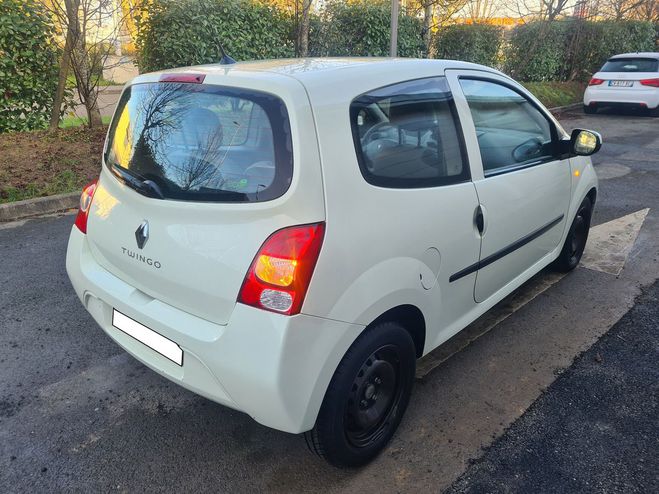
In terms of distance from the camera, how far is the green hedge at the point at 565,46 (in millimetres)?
15352

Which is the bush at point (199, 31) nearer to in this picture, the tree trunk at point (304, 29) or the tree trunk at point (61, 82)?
the tree trunk at point (304, 29)

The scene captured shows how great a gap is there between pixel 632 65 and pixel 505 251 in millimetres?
12446

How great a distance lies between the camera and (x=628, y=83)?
12711mm

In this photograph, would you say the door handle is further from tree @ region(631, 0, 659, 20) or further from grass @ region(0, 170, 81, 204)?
tree @ region(631, 0, 659, 20)

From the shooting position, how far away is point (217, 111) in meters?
2.09

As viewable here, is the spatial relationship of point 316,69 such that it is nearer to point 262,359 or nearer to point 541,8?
point 262,359

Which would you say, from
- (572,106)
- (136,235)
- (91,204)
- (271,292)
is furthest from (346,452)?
(572,106)

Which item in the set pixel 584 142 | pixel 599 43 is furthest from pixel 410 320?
pixel 599 43

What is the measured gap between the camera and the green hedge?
15.4 m

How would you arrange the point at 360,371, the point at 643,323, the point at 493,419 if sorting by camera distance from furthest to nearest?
1. the point at 643,323
2. the point at 493,419
3. the point at 360,371

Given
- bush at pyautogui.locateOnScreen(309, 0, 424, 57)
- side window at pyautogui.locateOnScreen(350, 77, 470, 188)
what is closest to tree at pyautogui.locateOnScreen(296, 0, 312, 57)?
bush at pyautogui.locateOnScreen(309, 0, 424, 57)

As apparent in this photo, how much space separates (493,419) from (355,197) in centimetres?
142

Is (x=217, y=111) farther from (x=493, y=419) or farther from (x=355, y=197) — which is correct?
(x=493, y=419)

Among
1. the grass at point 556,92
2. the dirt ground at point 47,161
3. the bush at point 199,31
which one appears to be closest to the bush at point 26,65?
the dirt ground at point 47,161
